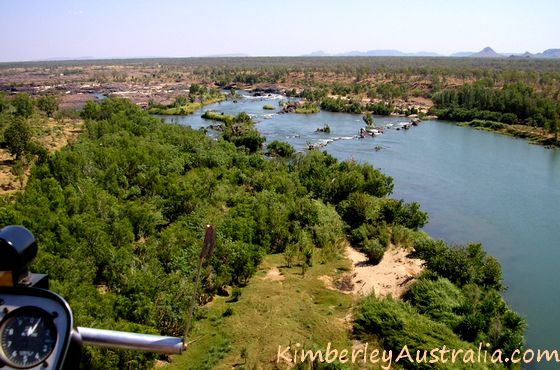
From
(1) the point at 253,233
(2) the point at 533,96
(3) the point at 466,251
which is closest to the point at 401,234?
(3) the point at 466,251

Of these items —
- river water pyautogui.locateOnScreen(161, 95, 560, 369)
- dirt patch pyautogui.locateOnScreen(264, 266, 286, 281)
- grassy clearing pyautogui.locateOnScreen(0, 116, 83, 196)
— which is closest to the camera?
dirt patch pyautogui.locateOnScreen(264, 266, 286, 281)

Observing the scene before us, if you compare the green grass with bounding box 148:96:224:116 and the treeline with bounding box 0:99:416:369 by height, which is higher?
the green grass with bounding box 148:96:224:116

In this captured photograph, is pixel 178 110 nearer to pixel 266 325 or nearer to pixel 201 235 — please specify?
pixel 201 235

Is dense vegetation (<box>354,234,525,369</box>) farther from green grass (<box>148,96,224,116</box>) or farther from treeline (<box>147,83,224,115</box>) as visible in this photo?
treeline (<box>147,83,224,115</box>)

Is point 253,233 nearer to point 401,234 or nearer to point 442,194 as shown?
point 401,234

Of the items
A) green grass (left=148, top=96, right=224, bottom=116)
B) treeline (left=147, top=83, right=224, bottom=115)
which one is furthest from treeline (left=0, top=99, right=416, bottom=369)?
treeline (left=147, top=83, right=224, bottom=115)

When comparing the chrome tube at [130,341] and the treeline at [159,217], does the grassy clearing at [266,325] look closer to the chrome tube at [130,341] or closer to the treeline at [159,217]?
the treeline at [159,217]
